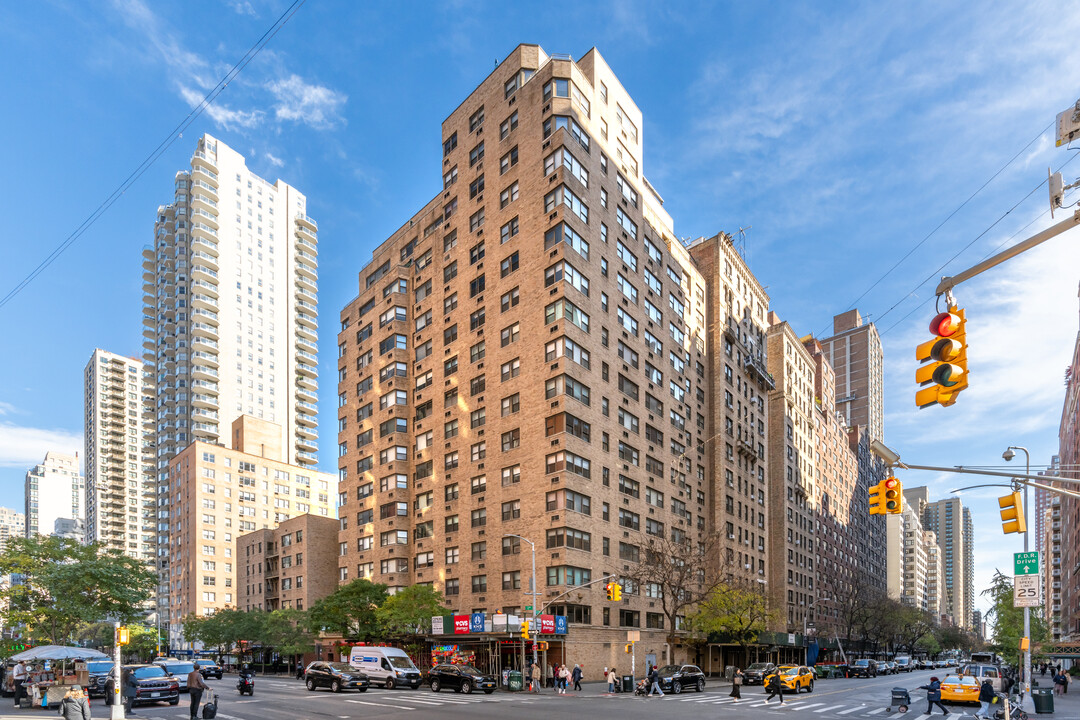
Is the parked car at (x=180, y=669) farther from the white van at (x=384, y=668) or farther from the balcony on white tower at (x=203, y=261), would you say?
the balcony on white tower at (x=203, y=261)

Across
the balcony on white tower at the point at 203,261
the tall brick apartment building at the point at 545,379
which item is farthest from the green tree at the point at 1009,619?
the balcony on white tower at the point at 203,261

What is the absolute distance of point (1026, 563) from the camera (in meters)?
25.9

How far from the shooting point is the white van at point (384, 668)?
149 ft

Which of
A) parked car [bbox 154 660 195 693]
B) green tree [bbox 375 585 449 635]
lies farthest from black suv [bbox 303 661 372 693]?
green tree [bbox 375 585 449 635]

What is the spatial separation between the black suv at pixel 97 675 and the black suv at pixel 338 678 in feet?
35.9

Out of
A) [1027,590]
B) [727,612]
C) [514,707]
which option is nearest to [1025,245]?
[1027,590]

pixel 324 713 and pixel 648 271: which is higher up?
pixel 648 271

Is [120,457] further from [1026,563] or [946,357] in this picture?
[946,357]

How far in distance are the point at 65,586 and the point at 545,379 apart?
34110 millimetres

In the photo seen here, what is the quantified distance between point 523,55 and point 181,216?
10714 cm

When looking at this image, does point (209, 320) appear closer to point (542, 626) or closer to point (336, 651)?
point (336, 651)

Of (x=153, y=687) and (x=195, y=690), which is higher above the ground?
(x=195, y=690)

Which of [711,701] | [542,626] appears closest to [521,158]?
[542,626]

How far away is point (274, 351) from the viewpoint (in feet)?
502
